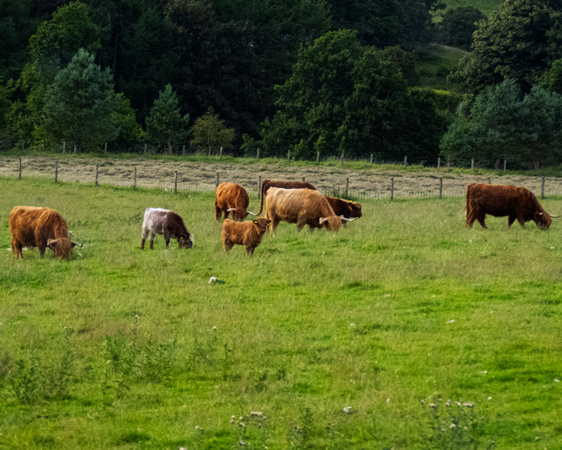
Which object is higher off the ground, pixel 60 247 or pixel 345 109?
pixel 345 109

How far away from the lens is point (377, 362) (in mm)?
10945

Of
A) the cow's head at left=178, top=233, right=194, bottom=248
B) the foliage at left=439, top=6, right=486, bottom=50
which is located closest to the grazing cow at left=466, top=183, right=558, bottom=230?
the cow's head at left=178, top=233, right=194, bottom=248

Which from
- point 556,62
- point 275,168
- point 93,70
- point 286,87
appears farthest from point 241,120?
point 556,62

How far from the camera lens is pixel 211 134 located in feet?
213


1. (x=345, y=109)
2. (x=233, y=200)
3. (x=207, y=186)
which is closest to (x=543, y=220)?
(x=233, y=200)

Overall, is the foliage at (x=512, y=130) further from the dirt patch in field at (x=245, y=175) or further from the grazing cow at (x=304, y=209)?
the grazing cow at (x=304, y=209)

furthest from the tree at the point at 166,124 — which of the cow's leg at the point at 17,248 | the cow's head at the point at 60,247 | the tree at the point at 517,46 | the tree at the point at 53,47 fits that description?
the cow's head at the point at 60,247

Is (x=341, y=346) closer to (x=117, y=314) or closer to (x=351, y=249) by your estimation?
(x=117, y=314)

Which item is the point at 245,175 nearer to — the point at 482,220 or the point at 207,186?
the point at 207,186

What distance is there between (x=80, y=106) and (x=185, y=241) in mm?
43433

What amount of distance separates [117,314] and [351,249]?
7.98 m

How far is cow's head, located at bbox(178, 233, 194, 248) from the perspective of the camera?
19.7m

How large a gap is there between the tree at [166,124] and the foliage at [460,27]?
5867cm

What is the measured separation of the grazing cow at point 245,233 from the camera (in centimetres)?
1833
